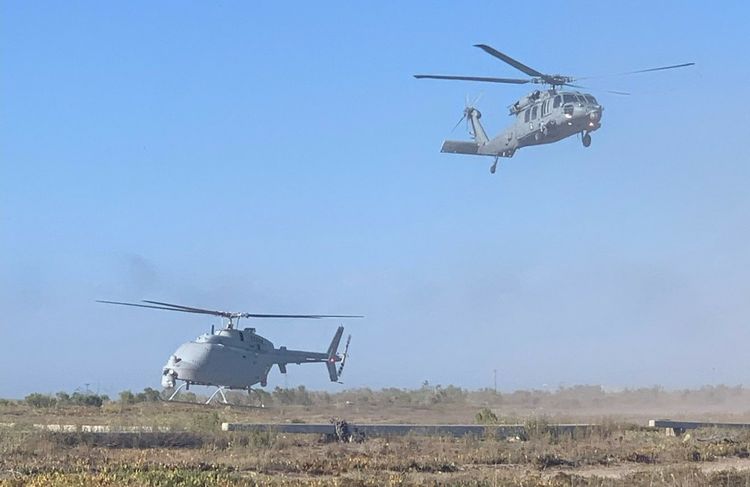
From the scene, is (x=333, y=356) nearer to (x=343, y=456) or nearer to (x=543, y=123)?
(x=543, y=123)

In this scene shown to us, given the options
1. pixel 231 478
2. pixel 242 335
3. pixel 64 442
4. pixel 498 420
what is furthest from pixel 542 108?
pixel 231 478

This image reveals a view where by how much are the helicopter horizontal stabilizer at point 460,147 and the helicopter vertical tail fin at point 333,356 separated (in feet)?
35.0

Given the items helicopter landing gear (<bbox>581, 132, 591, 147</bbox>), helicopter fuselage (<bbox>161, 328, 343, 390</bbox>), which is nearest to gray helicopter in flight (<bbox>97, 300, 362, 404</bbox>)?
helicopter fuselage (<bbox>161, 328, 343, 390</bbox>)

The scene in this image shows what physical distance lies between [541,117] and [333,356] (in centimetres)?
1637

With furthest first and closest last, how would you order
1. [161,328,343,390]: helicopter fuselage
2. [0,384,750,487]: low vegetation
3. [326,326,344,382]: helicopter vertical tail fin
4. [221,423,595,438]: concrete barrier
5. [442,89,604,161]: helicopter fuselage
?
[326,326,344,382]: helicopter vertical tail fin → [161,328,343,390]: helicopter fuselage → [442,89,604,161]: helicopter fuselage → [221,423,595,438]: concrete barrier → [0,384,750,487]: low vegetation

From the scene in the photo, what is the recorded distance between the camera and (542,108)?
4141cm

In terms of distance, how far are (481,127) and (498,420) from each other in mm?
13547

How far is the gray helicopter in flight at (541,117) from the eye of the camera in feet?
131

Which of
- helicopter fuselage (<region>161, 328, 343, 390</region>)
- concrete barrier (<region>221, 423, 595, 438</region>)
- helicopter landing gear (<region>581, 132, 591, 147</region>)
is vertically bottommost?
concrete barrier (<region>221, 423, 595, 438</region>)

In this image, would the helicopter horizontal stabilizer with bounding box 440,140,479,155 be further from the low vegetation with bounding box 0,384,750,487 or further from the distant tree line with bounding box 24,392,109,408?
the distant tree line with bounding box 24,392,109,408

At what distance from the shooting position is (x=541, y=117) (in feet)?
136

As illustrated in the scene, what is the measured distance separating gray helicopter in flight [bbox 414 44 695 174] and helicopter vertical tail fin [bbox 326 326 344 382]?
432 inches

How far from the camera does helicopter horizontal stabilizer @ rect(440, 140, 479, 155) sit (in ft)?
152

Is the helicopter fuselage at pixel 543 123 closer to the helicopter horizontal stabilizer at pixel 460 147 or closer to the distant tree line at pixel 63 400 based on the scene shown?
the helicopter horizontal stabilizer at pixel 460 147
